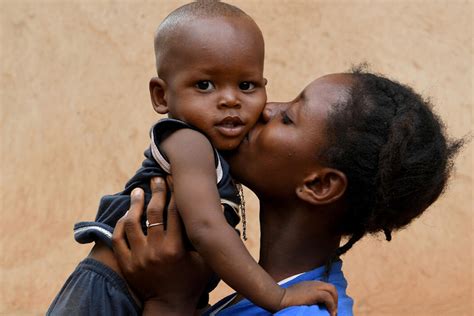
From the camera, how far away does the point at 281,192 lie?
2.79 metres

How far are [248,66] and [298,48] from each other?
4.69m

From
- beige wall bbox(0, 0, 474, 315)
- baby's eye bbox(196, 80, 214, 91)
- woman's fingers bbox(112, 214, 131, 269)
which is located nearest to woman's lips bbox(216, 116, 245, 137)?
baby's eye bbox(196, 80, 214, 91)

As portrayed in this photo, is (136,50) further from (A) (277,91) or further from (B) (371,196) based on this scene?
(B) (371,196)

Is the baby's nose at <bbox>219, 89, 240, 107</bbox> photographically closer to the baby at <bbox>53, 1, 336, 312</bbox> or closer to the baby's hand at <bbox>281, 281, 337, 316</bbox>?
the baby at <bbox>53, 1, 336, 312</bbox>

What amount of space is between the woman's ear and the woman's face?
0.02m

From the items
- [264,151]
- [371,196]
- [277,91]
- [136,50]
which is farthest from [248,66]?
[136,50]

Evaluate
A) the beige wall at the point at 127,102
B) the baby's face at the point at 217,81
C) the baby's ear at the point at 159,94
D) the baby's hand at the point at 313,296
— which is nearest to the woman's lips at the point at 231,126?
the baby's face at the point at 217,81

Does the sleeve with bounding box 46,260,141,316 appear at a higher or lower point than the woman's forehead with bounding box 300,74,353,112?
lower

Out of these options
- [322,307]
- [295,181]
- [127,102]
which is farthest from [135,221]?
[127,102]

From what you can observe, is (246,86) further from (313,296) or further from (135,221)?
(313,296)

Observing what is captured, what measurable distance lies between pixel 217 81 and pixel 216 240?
51cm

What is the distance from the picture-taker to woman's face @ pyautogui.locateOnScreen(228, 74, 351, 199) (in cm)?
274

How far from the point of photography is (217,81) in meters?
2.84

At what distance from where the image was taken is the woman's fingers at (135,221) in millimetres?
2750
